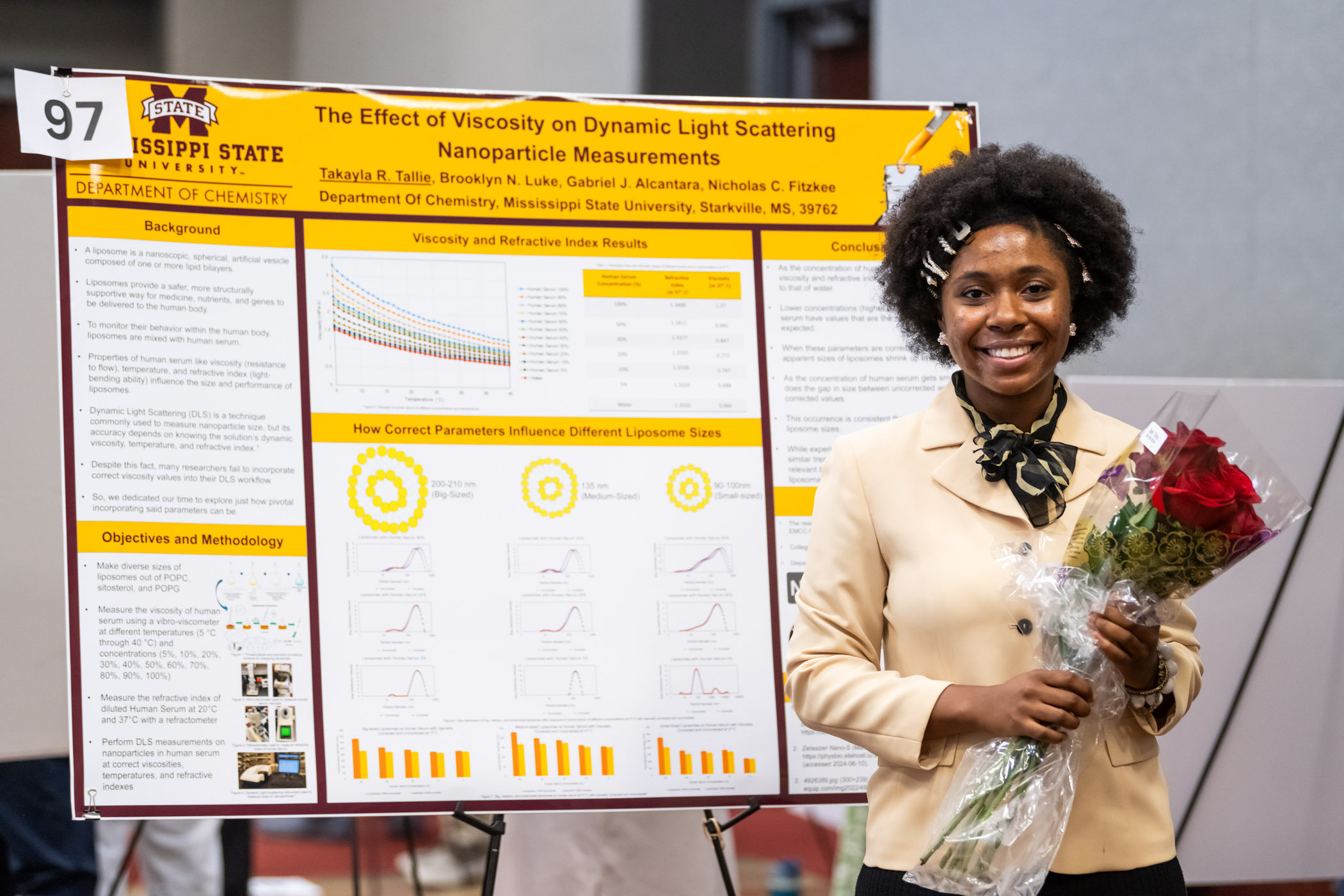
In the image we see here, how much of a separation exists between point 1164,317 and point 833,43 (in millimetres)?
2251

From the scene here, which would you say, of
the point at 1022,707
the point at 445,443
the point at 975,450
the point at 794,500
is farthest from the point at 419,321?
the point at 1022,707

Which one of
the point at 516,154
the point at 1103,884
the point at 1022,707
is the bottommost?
the point at 1103,884

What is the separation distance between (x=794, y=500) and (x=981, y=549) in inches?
29.4

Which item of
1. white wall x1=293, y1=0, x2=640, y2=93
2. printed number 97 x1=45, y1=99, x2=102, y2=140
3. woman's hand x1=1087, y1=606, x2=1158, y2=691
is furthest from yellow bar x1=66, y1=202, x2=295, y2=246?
white wall x1=293, y1=0, x2=640, y2=93

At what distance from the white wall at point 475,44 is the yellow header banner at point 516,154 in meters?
3.12

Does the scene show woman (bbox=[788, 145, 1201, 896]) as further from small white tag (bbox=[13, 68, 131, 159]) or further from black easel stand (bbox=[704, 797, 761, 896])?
small white tag (bbox=[13, 68, 131, 159])

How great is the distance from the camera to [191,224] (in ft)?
7.32

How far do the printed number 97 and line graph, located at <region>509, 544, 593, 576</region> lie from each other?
105 centimetres

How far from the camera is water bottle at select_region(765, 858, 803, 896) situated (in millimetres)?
4129

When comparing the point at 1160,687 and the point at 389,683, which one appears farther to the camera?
the point at 389,683

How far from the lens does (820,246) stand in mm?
2434

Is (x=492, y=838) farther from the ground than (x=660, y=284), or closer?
closer

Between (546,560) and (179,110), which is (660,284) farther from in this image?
(179,110)

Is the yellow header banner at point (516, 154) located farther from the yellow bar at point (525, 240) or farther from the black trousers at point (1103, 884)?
the black trousers at point (1103, 884)
